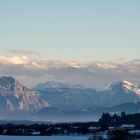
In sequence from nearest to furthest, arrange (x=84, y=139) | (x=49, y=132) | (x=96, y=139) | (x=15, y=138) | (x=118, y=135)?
(x=118, y=135) < (x=96, y=139) < (x=84, y=139) < (x=15, y=138) < (x=49, y=132)

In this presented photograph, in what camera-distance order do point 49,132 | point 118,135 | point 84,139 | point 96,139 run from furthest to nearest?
point 49,132 < point 84,139 < point 96,139 < point 118,135

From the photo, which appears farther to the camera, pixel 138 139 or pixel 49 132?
pixel 49 132

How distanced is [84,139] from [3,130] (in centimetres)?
5538

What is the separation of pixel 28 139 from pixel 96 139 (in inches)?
1279

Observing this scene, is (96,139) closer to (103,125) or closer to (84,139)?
(84,139)

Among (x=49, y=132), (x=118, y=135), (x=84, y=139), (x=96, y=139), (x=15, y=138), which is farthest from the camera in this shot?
(x=49, y=132)

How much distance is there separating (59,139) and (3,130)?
46723 mm

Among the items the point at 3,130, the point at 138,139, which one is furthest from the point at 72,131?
the point at 138,139

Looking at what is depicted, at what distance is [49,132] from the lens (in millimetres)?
185500

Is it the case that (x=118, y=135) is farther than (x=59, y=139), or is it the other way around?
(x=59, y=139)

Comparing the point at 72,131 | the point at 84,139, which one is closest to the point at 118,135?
the point at 84,139

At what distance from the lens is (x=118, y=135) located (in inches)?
4232

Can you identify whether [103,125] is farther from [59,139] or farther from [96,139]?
[96,139]

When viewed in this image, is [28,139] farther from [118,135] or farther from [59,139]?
[118,135]
